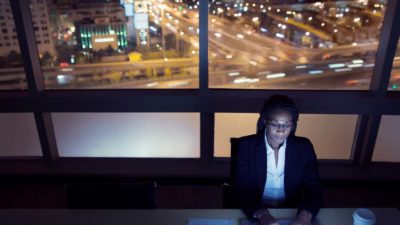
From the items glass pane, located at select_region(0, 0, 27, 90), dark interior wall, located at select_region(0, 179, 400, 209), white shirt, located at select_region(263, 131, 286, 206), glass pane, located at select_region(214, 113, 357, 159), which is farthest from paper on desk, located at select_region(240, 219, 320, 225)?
glass pane, located at select_region(0, 0, 27, 90)

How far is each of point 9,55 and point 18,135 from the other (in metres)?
0.82

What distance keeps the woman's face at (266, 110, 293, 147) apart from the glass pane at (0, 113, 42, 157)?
252cm

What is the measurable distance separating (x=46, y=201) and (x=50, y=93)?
103 cm

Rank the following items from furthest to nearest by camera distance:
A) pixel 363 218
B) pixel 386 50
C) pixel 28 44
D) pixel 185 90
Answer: pixel 185 90, pixel 28 44, pixel 386 50, pixel 363 218

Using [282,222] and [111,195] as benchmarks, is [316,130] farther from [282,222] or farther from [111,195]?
[111,195]

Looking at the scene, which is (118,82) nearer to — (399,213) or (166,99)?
(166,99)

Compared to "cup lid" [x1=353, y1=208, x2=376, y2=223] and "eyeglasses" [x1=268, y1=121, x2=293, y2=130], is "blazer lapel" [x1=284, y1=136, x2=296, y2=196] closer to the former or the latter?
"eyeglasses" [x1=268, y1=121, x2=293, y2=130]

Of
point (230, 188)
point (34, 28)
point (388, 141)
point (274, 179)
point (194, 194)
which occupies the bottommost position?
point (194, 194)

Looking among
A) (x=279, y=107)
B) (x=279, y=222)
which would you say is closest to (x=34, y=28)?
(x=279, y=107)

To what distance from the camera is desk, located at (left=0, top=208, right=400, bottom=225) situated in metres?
1.72

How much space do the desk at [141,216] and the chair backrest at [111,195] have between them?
3.3 inches

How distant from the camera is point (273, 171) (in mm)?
2020

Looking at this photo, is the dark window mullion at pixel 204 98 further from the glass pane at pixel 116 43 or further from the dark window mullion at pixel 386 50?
the dark window mullion at pixel 386 50

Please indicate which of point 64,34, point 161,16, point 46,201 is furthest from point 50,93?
point 161,16
